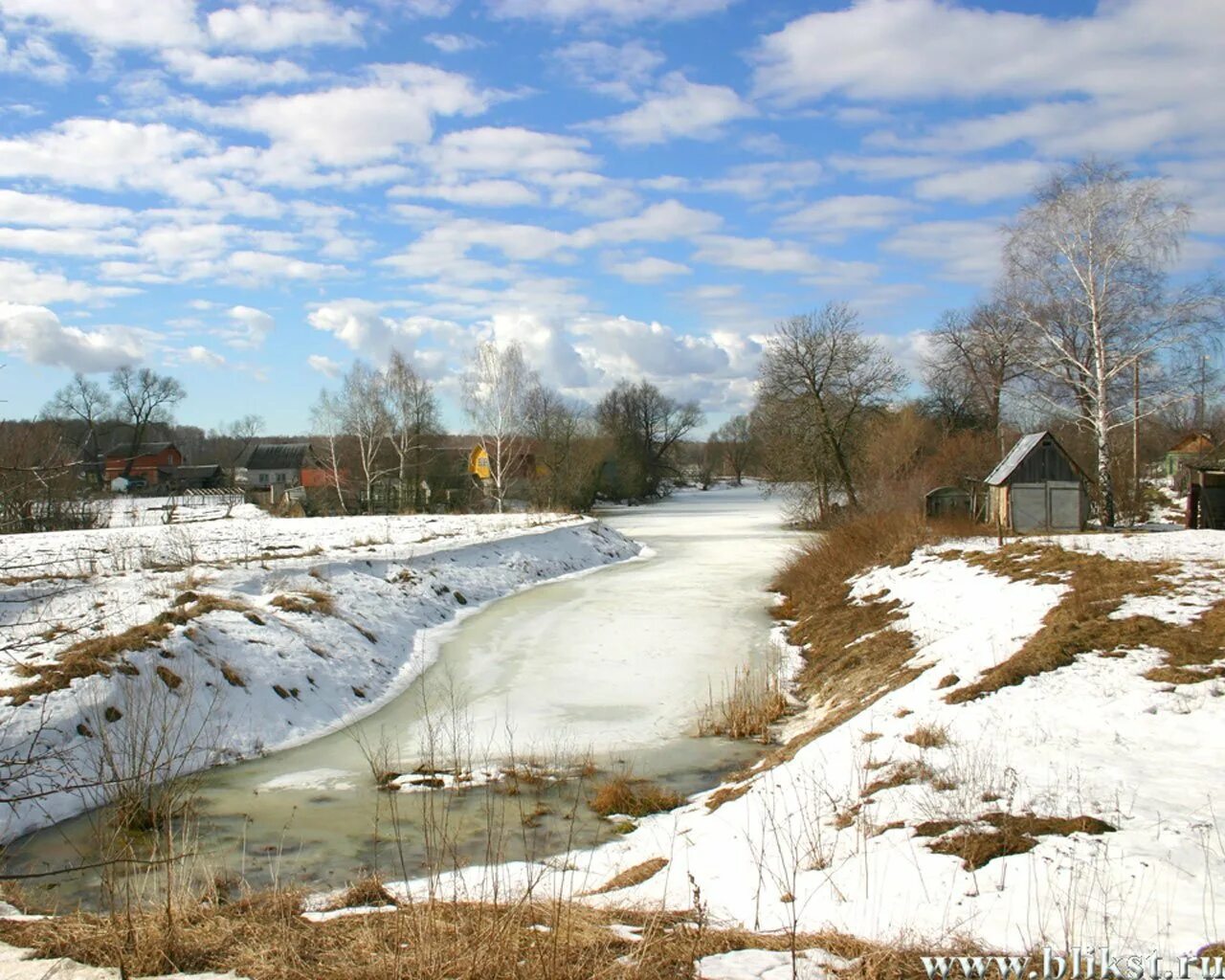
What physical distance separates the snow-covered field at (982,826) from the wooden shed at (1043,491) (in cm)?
1192

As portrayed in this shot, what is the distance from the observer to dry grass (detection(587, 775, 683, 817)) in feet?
28.0

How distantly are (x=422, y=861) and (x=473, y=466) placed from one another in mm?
38979

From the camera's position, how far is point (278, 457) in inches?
3088

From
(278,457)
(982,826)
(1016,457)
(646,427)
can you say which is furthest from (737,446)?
(982,826)

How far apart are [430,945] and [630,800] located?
497 cm

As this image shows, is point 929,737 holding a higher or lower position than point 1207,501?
lower

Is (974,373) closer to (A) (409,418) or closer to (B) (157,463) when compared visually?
(A) (409,418)

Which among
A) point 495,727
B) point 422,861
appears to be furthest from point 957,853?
point 495,727

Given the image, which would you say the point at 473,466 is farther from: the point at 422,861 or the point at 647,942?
the point at 647,942

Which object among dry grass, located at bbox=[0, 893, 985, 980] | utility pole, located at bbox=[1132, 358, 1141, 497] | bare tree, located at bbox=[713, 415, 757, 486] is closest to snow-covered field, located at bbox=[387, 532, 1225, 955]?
dry grass, located at bbox=[0, 893, 985, 980]

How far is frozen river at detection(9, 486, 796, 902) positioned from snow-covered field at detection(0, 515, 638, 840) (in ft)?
2.04

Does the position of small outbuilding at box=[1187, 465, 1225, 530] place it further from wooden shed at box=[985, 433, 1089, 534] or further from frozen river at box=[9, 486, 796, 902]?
frozen river at box=[9, 486, 796, 902]

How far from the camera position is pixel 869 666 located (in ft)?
42.3

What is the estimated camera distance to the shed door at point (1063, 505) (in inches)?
873
